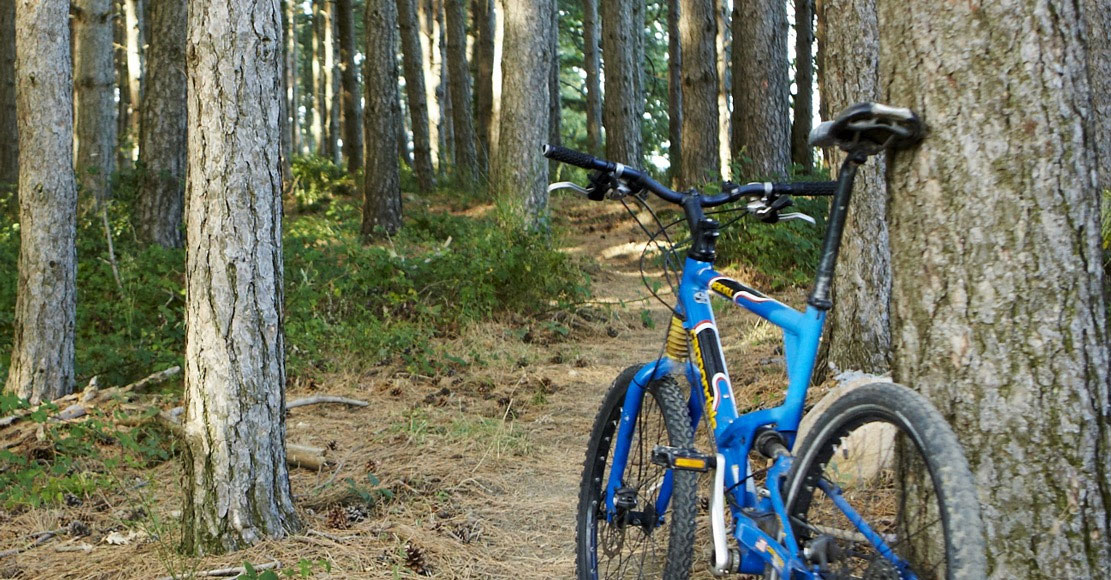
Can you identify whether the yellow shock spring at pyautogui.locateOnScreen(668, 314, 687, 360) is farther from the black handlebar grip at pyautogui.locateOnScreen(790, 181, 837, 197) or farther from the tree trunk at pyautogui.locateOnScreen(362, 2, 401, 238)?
the tree trunk at pyautogui.locateOnScreen(362, 2, 401, 238)

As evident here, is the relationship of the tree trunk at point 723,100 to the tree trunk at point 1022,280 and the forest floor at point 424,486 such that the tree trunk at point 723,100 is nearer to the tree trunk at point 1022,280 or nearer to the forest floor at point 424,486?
the forest floor at point 424,486

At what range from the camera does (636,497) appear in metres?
3.32

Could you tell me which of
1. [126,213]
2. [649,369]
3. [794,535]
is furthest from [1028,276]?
Result: [126,213]

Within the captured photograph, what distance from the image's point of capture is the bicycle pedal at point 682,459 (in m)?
2.83

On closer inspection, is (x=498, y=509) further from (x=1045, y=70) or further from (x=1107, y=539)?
(x=1045, y=70)

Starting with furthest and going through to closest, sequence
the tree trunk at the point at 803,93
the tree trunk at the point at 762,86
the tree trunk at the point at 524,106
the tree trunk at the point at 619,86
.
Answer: the tree trunk at the point at 619,86, the tree trunk at the point at 803,93, the tree trunk at the point at 762,86, the tree trunk at the point at 524,106

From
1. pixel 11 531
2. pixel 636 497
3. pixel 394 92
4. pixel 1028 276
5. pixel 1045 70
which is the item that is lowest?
pixel 11 531

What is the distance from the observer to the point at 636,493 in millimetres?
3326

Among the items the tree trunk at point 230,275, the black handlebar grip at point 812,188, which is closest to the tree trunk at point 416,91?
Result: the tree trunk at point 230,275

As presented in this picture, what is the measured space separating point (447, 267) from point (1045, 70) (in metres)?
6.78

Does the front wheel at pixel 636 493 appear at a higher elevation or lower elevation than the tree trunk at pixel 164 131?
lower

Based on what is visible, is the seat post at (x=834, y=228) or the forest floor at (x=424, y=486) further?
the forest floor at (x=424, y=486)

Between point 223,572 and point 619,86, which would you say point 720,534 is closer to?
point 223,572

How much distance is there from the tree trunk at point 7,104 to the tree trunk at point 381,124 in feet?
23.4
